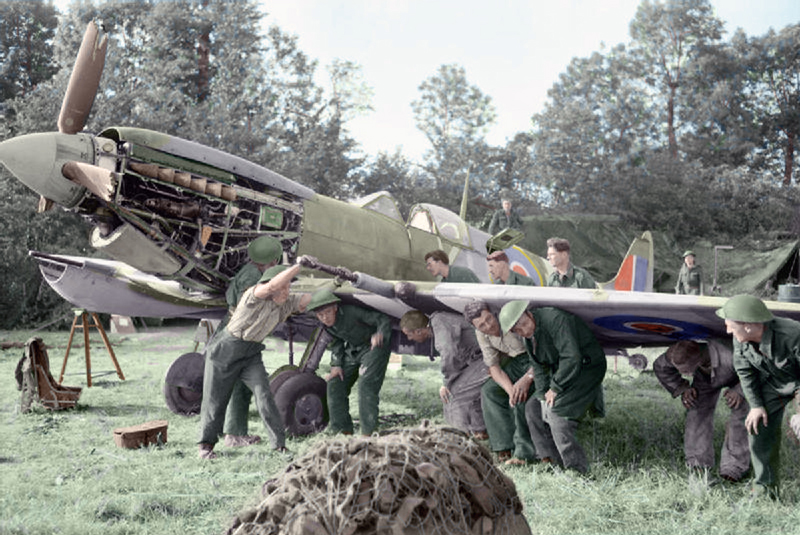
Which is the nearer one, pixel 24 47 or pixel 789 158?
pixel 24 47

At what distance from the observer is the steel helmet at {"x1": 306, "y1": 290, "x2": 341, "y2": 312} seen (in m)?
5.43

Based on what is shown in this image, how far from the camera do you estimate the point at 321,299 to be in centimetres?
546

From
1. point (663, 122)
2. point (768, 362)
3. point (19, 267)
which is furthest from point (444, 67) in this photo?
point (768, 362)

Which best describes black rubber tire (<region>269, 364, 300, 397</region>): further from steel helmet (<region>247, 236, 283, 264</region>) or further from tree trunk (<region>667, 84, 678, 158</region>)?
tree trunk (<region>667, 84, 678, 158</region>)

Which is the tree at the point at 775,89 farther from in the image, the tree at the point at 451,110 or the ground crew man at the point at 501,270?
the ground crew man at the point at 501,270

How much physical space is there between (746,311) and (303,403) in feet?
13.1

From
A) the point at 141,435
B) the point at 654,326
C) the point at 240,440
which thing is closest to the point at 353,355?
the point at 240,440

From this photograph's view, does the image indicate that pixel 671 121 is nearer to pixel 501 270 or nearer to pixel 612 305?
pixel 501 270

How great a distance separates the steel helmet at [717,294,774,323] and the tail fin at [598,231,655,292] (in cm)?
605

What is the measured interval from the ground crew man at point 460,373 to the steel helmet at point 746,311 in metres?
2.40

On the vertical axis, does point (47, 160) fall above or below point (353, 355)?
above

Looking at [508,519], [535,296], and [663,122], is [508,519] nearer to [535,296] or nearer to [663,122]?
[535,296]

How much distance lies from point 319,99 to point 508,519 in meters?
33.8

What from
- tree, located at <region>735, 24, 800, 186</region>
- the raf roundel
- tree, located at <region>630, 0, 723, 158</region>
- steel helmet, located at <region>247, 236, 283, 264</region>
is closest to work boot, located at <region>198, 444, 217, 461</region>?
steel helmet, located at <region>247, 236, 283, 264</region>
